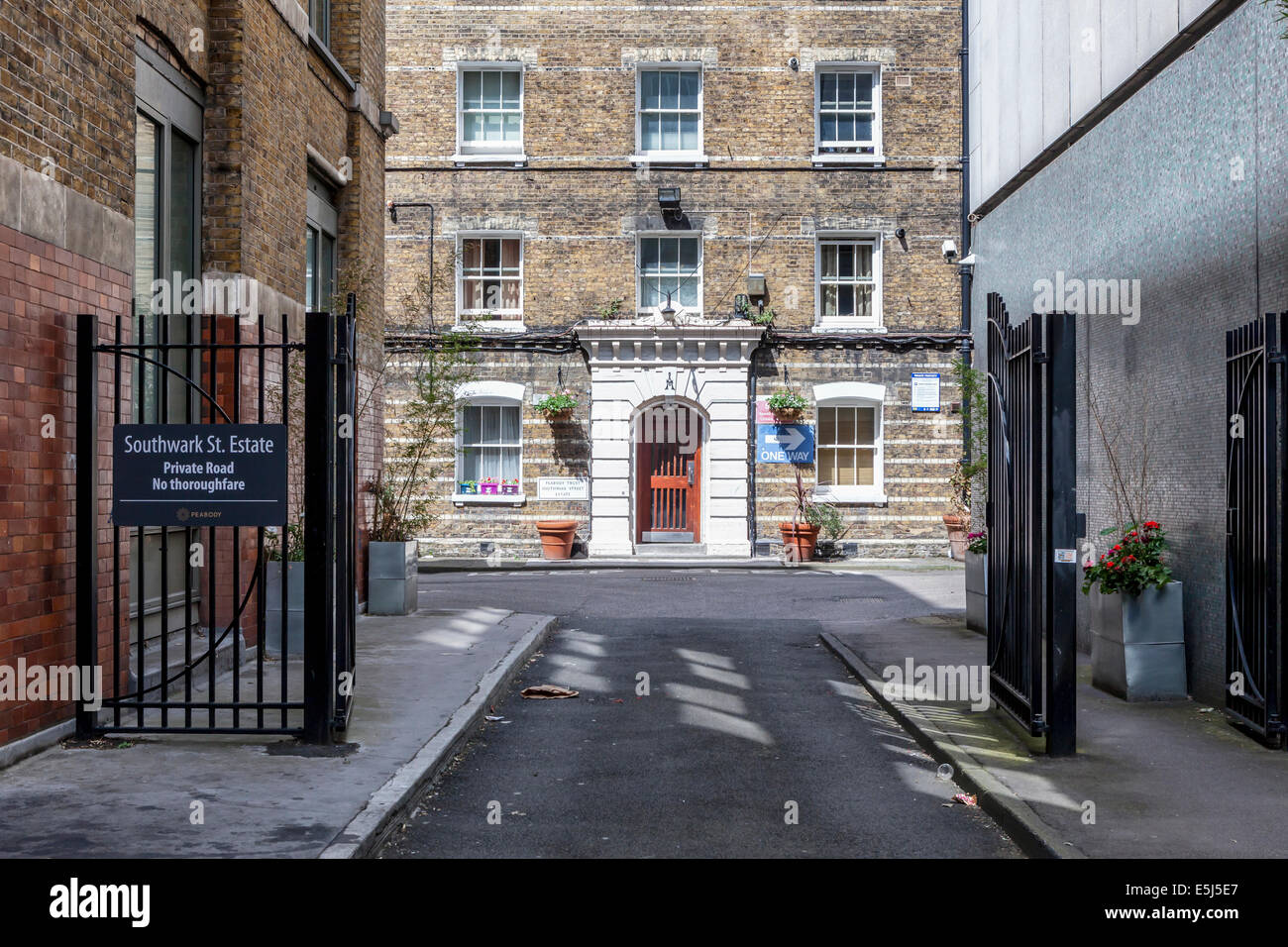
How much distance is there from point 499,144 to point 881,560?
11.5m

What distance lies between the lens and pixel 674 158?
25453mm

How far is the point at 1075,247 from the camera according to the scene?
12.7 meters

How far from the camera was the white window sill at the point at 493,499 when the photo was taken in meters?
25.3

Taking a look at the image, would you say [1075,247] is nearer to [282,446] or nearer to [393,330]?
[282,446]

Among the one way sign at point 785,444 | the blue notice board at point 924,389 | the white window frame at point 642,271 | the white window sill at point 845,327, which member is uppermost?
the white window frame at point 642,271

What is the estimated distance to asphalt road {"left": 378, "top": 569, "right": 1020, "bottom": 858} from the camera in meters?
6.09

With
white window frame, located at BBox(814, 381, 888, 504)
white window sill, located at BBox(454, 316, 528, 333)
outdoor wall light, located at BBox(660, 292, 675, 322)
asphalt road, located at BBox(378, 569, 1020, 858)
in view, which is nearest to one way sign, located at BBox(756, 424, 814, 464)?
white window frame, located at BBox(814, 381, 888, 504)

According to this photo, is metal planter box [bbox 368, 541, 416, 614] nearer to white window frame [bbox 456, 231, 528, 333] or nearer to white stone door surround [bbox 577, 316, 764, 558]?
white stone door surround [bbox 577, 316, 764, 558]

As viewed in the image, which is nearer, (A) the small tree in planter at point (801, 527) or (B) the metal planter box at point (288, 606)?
(B) the metal planter box at point (288, 606)

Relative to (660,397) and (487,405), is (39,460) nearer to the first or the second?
(487,405)

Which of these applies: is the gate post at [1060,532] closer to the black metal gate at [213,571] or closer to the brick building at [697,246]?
the black metal gate at [213,571]

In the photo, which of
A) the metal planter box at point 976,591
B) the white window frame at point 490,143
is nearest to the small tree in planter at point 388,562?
the metal planter box at point 976,591

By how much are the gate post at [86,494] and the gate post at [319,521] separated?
1294 mm

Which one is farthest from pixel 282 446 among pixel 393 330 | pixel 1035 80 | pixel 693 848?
pixel 393 330
